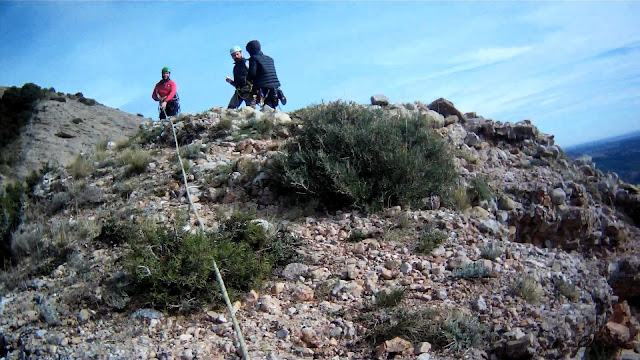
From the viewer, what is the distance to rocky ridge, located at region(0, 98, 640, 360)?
4.66 m

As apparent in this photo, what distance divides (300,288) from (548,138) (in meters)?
7.47

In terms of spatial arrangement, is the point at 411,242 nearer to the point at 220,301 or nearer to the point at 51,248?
the point at 220,301

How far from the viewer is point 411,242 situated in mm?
6129

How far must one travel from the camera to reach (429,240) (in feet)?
19.7

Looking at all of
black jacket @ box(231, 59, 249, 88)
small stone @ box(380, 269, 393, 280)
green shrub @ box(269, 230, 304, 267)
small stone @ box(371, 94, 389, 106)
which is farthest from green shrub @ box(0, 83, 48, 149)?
small stone @ box(380, 269, 393, 280)

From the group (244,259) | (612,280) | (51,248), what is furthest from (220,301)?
(612,280)

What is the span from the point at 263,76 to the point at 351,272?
6020 mm

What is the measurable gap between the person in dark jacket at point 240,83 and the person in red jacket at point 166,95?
116cm

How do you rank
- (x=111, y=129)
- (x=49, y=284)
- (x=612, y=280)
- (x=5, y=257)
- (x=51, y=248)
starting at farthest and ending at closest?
(x=111, y=129)
(x=612, y=280)
(x=5, y=257)
(x=51, y=248)
(x=49, y=284)

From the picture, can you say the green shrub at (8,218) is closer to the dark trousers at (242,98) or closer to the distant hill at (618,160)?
the dark trousers at (242,98)

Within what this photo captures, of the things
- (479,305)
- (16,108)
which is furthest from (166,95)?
(16,108)

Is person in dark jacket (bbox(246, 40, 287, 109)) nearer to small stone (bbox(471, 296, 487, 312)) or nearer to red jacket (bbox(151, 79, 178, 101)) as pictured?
red jacket (bbox(151, 79, 178, 101))

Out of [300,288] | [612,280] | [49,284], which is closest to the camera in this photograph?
[300,288]

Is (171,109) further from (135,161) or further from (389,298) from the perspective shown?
(389,298)
